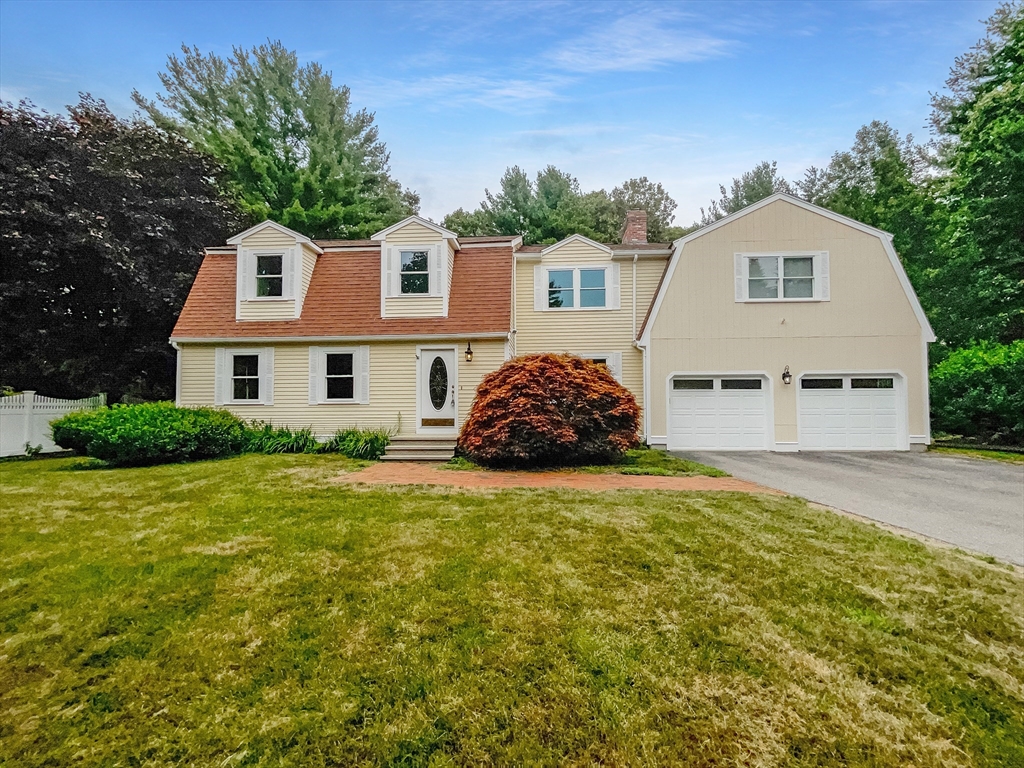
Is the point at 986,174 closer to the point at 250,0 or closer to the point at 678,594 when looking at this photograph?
the point at 678,594

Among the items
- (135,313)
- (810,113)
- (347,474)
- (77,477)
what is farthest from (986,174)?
(135,313)

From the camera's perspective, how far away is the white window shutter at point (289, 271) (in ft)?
41.2

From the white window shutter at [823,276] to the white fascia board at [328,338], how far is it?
26.6 ft

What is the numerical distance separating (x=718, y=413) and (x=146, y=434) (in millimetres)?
12803

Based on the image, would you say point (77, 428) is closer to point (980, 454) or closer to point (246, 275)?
point (246, 275)

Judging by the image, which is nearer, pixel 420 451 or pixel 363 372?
pixel 420 451

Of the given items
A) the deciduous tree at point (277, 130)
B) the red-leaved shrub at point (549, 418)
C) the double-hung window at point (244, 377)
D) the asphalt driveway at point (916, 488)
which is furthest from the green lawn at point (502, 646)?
the deciduous tree at point (277, 130)

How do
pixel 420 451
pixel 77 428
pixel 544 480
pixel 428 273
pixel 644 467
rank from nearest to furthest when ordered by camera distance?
pixel 544 480
pixel 644 467
pixel 77 428
pixel 420 451
pixel 428 273

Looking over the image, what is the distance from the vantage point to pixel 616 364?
13.4 metres

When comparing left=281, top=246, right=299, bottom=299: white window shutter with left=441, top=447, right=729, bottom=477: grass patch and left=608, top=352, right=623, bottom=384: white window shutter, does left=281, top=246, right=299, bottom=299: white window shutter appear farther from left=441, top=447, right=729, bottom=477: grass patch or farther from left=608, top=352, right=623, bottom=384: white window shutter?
left=608, top=352, right=623, bottom=384: white window shutter

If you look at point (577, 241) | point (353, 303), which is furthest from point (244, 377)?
point (577, 241)

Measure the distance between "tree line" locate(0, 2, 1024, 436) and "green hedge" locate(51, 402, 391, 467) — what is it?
6.61m

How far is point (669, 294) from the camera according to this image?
12.5 m

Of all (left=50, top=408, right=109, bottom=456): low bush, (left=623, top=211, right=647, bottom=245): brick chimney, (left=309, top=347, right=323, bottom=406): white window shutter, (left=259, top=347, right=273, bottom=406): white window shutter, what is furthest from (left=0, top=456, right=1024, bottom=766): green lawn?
(left=623, top=211, right=647, bottom=245): brick chimney
